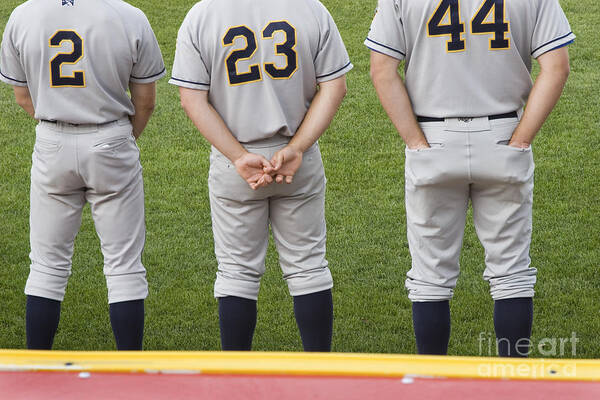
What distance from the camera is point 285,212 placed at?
3613 millimetres

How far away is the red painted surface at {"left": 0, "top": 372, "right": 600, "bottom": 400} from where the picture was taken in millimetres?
1767

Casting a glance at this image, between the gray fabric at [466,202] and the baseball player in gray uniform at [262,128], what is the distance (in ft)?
1.30

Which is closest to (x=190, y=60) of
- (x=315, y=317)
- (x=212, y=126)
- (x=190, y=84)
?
(x=190, y=84)

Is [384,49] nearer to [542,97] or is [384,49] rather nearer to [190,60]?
[542,97]

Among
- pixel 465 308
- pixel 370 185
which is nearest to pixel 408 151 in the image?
pixel 465 308

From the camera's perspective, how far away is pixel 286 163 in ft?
11.4

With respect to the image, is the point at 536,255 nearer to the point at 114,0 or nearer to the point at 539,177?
the point at 539,177

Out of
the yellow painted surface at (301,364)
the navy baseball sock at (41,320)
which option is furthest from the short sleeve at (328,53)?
the yellow painted surface at (301,364)

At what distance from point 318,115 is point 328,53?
239 millimetres

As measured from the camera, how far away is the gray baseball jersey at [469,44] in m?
3.26

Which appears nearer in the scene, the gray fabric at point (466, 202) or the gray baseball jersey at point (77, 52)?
the gray fabric at point (466, 202)

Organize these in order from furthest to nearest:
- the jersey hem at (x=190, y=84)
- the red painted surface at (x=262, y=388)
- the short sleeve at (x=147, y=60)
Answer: the short sleeve at (x=147, y=60)
the jersey hem at (x=190, y=84)
the red painted surface at (x=262, y=388)

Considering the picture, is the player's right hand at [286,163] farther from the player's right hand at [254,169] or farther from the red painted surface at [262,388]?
the red painted surface at [262,388]

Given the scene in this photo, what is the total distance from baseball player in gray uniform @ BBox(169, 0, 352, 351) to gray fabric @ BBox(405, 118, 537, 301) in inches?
15.6
